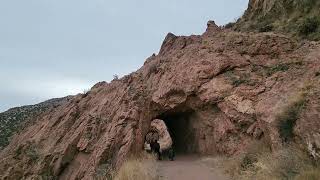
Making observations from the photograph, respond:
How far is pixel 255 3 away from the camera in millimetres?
25906

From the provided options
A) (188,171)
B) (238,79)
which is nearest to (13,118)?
(238,79)

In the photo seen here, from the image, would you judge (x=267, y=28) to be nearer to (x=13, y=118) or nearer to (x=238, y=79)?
(x=238, y=79)

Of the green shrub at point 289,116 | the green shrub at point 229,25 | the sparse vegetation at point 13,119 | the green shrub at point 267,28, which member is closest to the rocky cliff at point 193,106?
the green shrub at point 289,116

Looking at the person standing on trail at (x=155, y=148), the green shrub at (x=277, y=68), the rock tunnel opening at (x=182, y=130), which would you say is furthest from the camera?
the rock tunnel opening at (x=182, y=130)

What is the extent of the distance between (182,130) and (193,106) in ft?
13.4

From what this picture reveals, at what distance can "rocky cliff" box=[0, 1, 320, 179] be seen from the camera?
623 inches

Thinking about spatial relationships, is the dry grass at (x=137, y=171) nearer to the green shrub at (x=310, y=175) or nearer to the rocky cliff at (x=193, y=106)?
the rocky cliff at (x=193, y=106)

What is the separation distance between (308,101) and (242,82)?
6.24 metres

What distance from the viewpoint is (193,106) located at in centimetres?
2014

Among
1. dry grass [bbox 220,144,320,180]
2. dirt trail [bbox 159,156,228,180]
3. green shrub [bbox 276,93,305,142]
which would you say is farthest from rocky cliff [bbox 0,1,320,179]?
dirt trail [bbox 159,156,228,180]

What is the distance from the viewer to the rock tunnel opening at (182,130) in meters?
22.0

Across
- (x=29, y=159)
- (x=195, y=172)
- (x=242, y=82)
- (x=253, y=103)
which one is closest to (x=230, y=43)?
(x=242, y=82)

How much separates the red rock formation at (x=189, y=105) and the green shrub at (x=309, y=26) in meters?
0.89

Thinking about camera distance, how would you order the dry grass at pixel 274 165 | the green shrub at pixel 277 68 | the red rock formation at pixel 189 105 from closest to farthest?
the dry grass at pixel 274 165 → the red rock formation at pixel 189 105 → the green shrub at pixel 277 68
